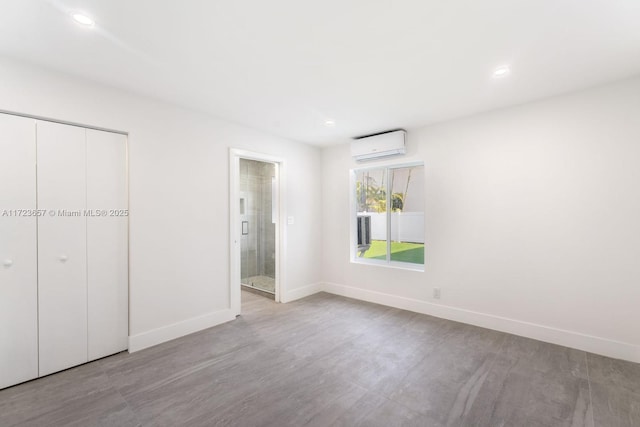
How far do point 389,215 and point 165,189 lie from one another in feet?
10.4

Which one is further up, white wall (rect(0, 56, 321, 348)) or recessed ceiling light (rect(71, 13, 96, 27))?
recessed ceiling light (rect(71, 13, 96, 27))

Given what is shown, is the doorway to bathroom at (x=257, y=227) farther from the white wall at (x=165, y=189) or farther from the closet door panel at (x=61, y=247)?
the closet door panel at (x=61, y=247)

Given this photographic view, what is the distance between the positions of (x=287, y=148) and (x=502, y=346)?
12.5ft

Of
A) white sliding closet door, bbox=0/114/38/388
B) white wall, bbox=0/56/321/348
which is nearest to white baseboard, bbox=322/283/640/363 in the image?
white wall, bbox=0/56/321/348

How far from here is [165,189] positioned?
313cm

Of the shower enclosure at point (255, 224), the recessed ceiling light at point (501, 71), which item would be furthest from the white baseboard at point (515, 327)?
the recessed ceiling light at point (501, 71)

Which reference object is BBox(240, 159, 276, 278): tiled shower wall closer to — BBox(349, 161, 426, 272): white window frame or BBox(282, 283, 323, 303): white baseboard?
BBox(282, 283, 323, 303): white baseboard

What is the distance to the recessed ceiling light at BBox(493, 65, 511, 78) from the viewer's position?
2400mm

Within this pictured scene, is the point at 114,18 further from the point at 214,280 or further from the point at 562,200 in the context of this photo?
the point at 562,200

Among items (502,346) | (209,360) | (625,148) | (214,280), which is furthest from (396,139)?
(209,360)

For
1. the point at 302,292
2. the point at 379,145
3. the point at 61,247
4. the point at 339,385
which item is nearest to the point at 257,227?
the point at 302,292

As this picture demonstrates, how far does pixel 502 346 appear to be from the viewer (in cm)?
293

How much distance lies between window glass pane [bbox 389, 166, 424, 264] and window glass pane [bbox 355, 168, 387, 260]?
0.48 ft

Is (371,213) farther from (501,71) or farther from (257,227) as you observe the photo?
(501,71)
